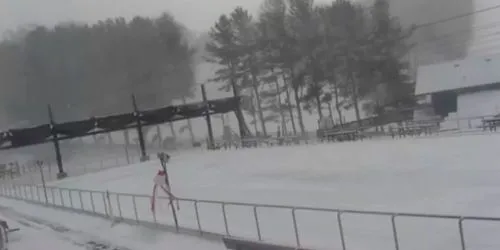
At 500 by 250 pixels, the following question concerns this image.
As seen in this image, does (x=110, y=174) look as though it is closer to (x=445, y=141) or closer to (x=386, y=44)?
(x=445, y=141)

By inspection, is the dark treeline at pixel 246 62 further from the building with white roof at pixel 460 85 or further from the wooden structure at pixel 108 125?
the building with white roof at pixel 460 85

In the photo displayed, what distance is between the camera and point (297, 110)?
2488 inches

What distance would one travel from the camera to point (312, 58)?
2362 inches

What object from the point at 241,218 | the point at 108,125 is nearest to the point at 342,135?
the point at 108,125

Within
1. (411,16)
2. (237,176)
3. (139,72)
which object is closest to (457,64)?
(411,16)

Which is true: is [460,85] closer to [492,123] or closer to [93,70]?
[492,123]

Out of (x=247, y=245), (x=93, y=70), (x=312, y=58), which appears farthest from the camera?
(x=93, y=70)

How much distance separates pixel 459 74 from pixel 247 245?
119ft

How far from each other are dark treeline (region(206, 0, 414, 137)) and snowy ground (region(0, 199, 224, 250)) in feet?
117

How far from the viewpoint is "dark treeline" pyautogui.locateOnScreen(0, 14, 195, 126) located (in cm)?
6800

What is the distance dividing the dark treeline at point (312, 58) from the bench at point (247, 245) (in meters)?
42.4

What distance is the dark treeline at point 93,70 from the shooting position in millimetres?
68000

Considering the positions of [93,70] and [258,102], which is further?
[93,70]

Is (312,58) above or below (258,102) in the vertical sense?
above
